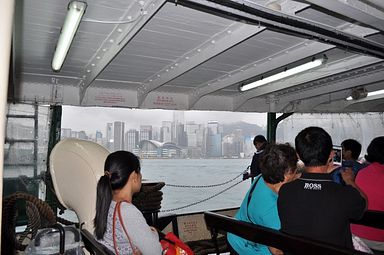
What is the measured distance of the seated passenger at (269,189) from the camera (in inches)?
87.7

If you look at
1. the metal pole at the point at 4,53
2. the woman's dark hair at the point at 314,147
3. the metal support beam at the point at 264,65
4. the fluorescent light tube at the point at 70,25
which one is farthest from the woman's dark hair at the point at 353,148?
the metal pole at the point at 4,53

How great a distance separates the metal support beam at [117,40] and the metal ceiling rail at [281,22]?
1.38 feet

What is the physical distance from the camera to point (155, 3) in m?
2.99

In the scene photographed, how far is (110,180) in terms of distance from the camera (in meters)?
2.03

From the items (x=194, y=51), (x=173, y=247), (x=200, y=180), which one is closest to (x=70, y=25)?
(x=194, y=51)

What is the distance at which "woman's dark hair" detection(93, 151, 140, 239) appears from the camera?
6.54 ft

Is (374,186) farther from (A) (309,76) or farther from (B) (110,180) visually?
(A) (309,76)

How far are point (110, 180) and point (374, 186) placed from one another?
2258 mm

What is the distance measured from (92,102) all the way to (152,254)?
475 cm

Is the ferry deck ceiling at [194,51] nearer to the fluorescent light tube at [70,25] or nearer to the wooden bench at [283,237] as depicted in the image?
the fluorescent light tube at [70,25]

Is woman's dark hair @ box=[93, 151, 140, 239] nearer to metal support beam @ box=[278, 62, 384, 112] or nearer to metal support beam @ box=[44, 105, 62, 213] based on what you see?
metal support beam @ box=[44, 105, 62, 213]

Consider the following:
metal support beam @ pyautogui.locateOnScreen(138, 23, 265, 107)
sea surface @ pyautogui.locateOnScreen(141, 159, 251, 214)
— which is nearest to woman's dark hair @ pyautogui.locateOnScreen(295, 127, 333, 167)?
metal support beam @ pyautogui.locateOnScreen(138, 23, 265, 107)

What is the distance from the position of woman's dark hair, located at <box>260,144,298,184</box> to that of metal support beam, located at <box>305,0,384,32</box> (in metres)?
1.30

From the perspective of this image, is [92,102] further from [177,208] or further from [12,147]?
[177,208]
